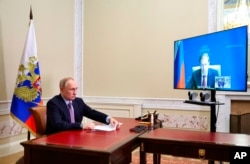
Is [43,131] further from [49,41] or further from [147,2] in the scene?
[147,2]

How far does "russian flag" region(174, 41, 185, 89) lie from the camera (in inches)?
128

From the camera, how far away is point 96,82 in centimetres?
473

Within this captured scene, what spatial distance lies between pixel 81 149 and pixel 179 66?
204 centimetres

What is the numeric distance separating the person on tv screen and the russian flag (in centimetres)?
21

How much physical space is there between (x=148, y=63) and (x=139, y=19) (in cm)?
72

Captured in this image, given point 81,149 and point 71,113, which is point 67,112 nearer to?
point 71,113

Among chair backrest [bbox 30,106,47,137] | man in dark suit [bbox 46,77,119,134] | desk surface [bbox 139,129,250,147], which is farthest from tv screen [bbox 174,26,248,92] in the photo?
chair backrest [bbox 30,106,47,137]

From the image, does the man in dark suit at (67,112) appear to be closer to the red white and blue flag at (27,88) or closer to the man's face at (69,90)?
the man's face at (69,90)

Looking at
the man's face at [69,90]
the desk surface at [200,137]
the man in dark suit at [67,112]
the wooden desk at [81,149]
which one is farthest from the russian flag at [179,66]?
the wooden desk at [81,149]

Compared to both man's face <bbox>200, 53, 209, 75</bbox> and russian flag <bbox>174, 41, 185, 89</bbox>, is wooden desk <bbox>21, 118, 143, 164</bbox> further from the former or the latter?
russian flag <bbox>174, 41, 185, 89</bbox>

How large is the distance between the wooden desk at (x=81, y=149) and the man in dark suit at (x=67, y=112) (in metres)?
0.24

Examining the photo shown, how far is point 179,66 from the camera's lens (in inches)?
130

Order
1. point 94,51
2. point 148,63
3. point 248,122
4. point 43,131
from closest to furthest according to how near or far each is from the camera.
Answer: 1. point 43,131
2. point 248,122
3. point 148,63
4. point 94,51

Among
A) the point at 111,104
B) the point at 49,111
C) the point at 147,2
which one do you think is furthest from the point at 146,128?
the point at 147,2
